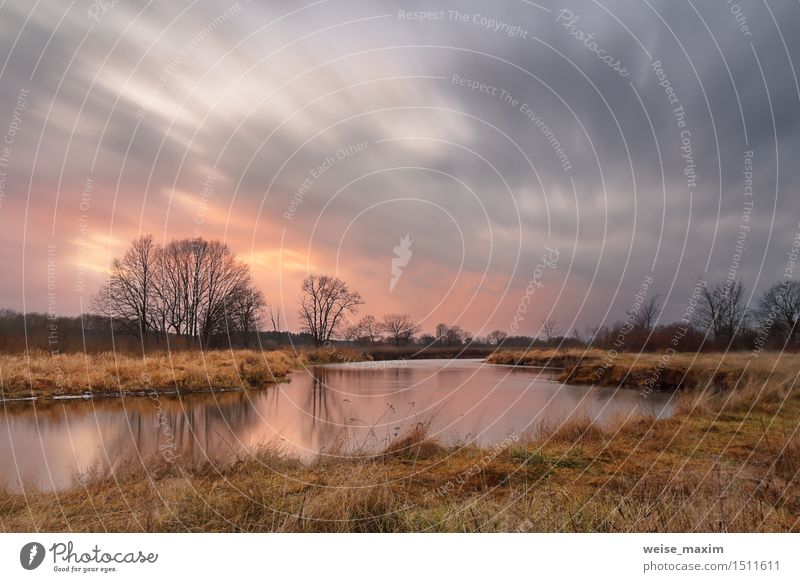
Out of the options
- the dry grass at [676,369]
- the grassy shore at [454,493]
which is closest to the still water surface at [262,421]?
the grassy shore at [454,493]

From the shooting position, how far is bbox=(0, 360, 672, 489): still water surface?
8.68m

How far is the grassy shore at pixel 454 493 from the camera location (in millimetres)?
4980

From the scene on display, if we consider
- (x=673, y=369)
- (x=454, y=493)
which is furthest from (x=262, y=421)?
(x=673, y=369)

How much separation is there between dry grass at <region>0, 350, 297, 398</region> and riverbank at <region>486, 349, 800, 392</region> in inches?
568

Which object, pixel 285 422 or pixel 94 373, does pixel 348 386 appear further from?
pixel 94 373

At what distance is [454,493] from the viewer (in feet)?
20.3

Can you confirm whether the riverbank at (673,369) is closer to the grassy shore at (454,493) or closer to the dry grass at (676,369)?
the dry grass at (676,369)

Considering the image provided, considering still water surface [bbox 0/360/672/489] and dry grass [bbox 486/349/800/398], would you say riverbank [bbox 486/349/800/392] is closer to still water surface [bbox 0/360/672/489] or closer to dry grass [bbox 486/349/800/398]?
dry grass [bbox 486/349/800/398]

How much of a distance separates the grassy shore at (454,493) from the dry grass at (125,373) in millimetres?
6733

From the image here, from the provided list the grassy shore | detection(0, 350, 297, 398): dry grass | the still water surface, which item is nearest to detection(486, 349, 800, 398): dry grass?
the still water surface

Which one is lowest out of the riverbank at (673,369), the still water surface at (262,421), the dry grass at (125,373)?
the riverbank at (673,369)

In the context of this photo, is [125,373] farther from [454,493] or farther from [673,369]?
[673,369]
